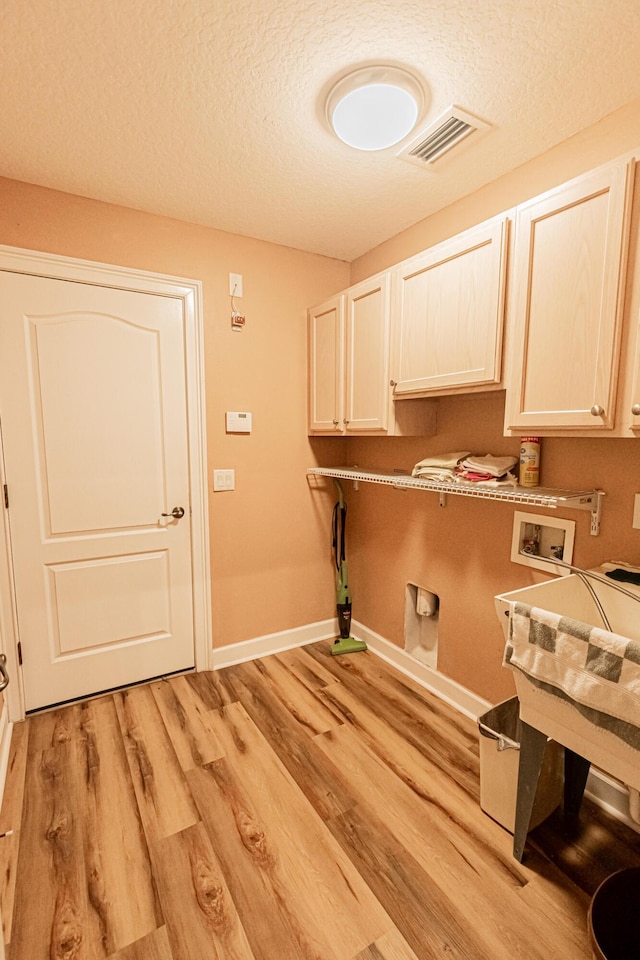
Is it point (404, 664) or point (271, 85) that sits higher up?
point (271, 85)

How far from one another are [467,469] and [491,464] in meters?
0.10

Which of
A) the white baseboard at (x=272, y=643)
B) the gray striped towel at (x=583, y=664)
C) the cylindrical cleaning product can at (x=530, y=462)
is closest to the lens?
the gray striped towel at (x=583, y=664)

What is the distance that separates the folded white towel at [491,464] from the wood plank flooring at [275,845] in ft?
4.08

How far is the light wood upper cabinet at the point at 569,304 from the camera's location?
1241 mm

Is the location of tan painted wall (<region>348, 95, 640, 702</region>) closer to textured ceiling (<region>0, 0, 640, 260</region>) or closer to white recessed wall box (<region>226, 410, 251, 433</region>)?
textured ceiling (<region>0, 0, 640, 260</region>)

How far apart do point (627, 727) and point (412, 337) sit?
1589mm

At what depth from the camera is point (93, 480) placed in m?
2.15

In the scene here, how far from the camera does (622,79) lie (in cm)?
134

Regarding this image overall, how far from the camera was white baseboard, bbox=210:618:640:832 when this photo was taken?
1590 mm

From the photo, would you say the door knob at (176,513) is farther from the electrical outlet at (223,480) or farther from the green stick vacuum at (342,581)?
the green stick vacuum at (342,581)

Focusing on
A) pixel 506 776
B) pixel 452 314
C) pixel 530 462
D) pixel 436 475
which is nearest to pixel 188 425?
pixel 436 475

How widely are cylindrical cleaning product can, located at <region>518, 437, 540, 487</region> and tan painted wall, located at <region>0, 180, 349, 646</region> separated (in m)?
1.42

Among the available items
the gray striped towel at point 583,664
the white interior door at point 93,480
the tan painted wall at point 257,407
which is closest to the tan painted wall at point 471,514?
the tan painted wall at point 257,407

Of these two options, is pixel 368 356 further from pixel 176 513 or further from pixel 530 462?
pixel 176 513
